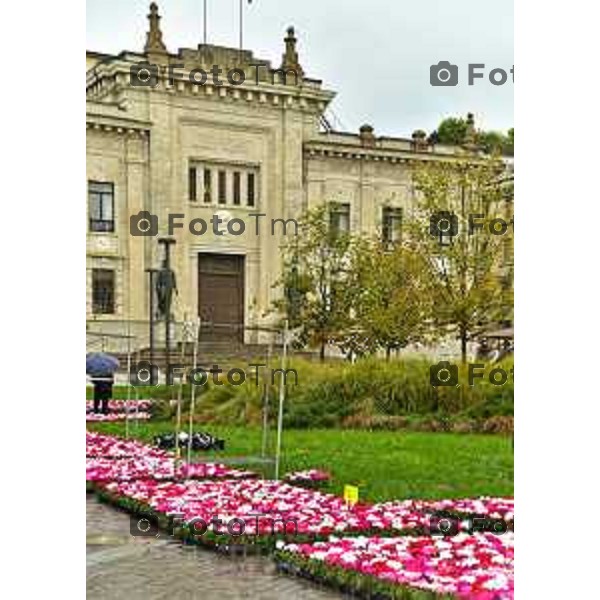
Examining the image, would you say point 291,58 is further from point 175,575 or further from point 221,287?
point 175,575

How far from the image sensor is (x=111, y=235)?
31.6 metres

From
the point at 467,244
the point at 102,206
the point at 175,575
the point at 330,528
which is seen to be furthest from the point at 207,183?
the point at 175,575

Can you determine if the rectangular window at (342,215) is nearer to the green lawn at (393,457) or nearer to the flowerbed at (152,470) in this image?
the green lawn at (393,457)

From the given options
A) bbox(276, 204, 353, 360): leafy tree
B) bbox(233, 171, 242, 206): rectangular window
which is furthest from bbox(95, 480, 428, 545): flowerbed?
bbox(233, 171, 242, 206): rectangular window

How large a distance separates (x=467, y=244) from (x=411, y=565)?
15.1 meters

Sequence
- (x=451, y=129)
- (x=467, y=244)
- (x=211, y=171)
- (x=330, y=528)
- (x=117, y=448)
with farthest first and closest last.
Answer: (x=451, y=129), (x=211, y=171), (x=467, y=244), (x=117, y=448), (x=330, y=528)

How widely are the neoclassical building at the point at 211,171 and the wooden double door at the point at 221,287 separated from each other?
0.14ft

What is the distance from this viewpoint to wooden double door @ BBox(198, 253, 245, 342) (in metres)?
33.4

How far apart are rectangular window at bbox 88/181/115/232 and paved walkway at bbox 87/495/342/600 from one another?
25755 mm

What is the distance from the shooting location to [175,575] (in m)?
5.12
